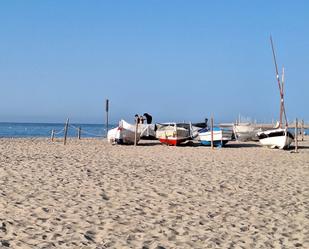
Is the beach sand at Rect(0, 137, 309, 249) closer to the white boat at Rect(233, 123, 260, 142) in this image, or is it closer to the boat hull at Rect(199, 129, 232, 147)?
the boat hull at Rect(199, 129, 232, 147)

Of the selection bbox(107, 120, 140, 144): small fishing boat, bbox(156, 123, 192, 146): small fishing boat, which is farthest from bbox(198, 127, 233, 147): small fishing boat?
bbox(107, 120, 140, 144): small fishing boat

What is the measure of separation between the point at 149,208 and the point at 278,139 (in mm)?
17456

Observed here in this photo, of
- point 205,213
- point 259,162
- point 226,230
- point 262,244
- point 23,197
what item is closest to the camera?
point 262,244

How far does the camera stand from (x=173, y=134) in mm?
25000

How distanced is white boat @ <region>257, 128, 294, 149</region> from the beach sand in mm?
11026

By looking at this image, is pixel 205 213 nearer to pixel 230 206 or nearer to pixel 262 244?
pixel 230 206

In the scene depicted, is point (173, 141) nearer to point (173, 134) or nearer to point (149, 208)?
point (173, 134)

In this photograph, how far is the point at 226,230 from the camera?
631 centimetres

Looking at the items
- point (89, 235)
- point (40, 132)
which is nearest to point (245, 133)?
point (89, 235)

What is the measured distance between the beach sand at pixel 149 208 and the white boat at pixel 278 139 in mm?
11026

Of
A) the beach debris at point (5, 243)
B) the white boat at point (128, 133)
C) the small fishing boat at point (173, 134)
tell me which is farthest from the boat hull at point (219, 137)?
the beach debris at point (5, 243)

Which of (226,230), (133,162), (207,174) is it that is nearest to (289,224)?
(226,230)

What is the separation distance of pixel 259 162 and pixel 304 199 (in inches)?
289

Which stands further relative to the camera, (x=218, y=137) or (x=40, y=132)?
(x=40, y=132)
